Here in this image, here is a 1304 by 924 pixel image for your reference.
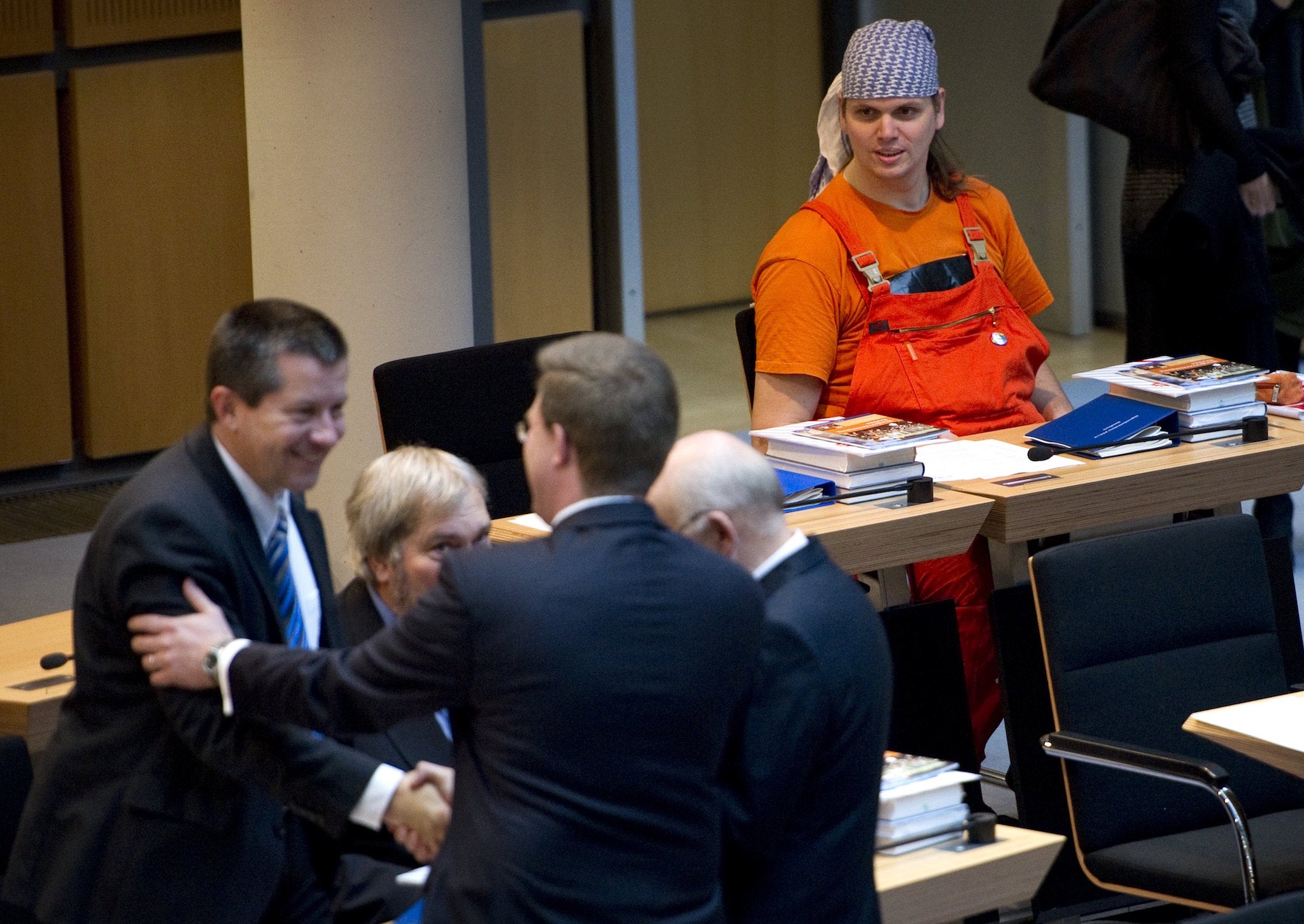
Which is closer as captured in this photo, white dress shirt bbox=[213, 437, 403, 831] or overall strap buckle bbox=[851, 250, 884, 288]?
white dress shirt bbox=[213, 437, 403, 831]

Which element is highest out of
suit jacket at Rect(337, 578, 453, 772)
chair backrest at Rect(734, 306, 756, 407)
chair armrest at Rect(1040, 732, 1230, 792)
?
chair backrest at Rect(734, 306, 756, 407)

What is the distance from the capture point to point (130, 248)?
675cm

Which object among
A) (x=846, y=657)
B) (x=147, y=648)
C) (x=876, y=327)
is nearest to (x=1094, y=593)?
(x=876, y=327)

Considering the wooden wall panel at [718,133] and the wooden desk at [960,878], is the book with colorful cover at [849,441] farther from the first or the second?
the wooden wall panel at [718,133]

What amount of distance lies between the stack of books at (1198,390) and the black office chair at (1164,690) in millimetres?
568

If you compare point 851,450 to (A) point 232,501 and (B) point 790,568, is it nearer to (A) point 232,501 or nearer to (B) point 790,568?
(B) point 790,568

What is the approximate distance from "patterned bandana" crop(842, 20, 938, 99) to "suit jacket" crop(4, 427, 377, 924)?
7.51 ft

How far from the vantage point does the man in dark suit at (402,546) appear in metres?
2.85

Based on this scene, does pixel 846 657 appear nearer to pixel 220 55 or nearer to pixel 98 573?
pixel 98 573

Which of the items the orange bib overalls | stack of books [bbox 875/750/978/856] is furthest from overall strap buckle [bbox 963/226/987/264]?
stack of books [bbox 875/750/978/856]

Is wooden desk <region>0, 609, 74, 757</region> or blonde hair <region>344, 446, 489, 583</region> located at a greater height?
blonde hair <region>344, 446, 489, 583</region>

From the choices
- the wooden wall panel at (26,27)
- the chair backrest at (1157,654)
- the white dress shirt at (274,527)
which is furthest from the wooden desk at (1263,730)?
the wooden wall panel at (26,27)

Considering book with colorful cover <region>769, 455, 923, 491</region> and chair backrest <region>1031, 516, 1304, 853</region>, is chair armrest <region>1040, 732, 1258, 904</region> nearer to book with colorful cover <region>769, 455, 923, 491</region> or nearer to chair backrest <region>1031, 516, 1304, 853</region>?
chair backrest <region>1031, 516, 1304, 853</region>

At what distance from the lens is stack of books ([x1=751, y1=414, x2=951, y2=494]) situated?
370 cm
